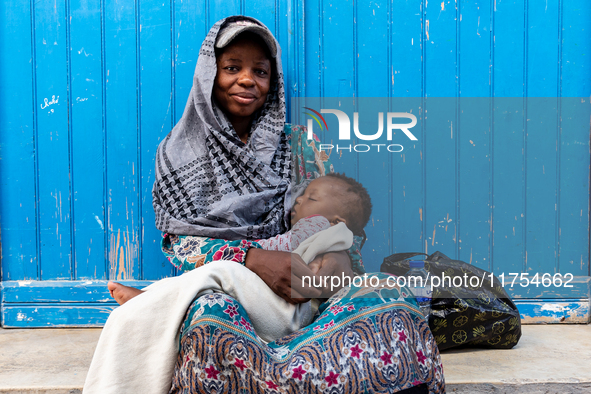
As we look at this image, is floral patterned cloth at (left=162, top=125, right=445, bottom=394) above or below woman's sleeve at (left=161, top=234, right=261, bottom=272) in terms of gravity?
below

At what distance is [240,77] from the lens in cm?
160

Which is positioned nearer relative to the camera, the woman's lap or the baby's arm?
the woman's lap

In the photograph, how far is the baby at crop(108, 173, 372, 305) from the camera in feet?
4.65

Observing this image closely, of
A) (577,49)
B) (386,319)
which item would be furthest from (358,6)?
(386,319)

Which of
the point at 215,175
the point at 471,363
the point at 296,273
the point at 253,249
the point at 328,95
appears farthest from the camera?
the point at 328,95

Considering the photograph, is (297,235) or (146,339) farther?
(297,235)

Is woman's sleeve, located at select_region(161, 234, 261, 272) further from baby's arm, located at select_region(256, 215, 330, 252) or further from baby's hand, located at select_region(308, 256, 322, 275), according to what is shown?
baby's hand, located at select_region(308, 256, 322, 275)

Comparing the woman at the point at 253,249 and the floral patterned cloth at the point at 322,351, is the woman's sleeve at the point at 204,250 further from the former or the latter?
the floral patterned cloth at the point at 322,351

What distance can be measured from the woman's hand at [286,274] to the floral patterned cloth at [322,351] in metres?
0.10

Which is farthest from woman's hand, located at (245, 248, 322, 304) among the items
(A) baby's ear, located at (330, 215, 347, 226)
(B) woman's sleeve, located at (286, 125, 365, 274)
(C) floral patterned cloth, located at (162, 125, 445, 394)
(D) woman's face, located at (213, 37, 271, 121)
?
(D) woman's face, located at (213, 37, 271, 121)

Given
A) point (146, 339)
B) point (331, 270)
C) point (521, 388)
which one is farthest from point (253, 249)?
point (521, 388)

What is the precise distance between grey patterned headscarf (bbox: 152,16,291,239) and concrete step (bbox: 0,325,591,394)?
713 mm

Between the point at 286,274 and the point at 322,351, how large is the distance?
26 cm

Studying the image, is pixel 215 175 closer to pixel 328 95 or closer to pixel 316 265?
pixel 316 265
